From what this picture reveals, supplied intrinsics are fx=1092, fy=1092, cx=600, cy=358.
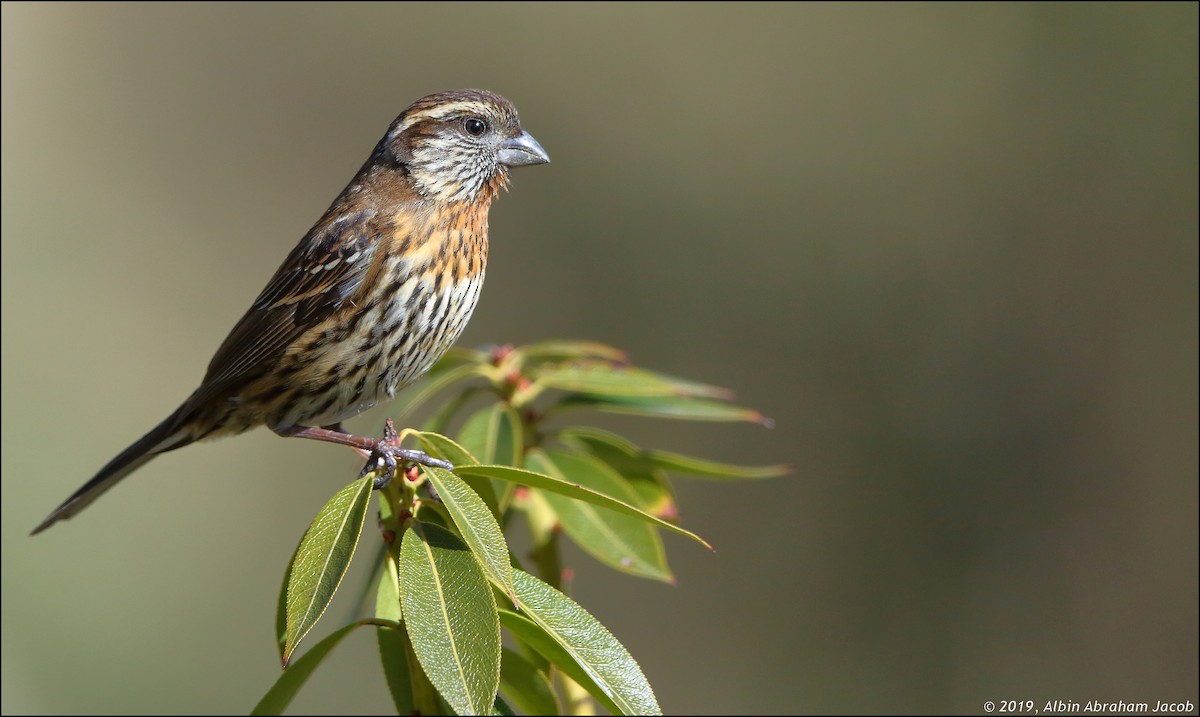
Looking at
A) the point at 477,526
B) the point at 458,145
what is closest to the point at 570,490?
the point at 477,526

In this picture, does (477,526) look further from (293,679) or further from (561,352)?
(561,352)

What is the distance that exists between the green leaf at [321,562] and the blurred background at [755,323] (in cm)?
421

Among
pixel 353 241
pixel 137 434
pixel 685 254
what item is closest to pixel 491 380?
pixel 353 241

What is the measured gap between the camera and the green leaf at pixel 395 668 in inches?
88.6

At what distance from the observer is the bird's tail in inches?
140

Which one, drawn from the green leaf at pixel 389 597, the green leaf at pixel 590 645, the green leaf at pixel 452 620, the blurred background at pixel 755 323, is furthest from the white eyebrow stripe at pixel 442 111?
the blurred background at pixel 755 323

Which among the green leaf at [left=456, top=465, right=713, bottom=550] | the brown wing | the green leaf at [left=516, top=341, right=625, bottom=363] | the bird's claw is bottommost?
the green leaf at [left=456, top=465, right=713, bottom=550]

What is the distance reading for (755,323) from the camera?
26.0 feet

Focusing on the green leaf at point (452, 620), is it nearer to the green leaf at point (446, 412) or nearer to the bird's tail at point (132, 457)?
the green leaf at point (446, 412)

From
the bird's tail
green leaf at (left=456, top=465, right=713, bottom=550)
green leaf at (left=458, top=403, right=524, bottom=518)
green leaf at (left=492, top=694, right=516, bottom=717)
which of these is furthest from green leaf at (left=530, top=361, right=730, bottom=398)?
the bird's tail

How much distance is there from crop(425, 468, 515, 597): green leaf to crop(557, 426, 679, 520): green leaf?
1.01 meters

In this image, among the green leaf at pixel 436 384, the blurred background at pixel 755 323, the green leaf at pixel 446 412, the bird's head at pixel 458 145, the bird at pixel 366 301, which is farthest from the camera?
the blurred background at pixel 755 323

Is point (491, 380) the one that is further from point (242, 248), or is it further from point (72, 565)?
point (242, 248)

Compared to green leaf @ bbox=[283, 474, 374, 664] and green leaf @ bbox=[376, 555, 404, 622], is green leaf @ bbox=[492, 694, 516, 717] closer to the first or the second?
green leaf @ bbox=[376, 555, 404, 622]
